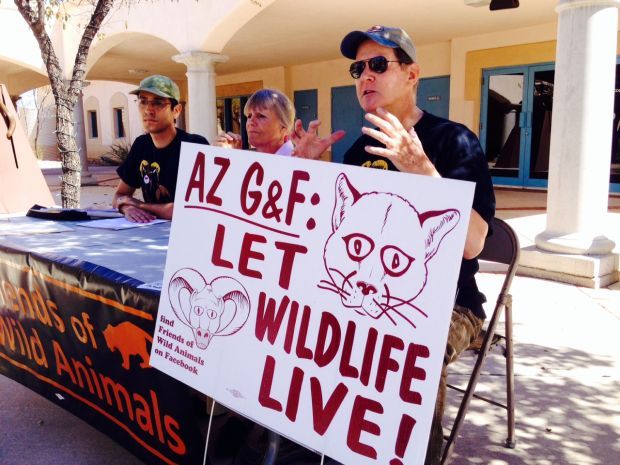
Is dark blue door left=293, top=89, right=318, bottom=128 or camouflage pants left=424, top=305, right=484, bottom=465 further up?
dark blue door left=293, top=89, right=318, bottom=128

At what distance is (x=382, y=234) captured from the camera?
1.36m

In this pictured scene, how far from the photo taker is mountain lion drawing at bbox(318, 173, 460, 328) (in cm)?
129

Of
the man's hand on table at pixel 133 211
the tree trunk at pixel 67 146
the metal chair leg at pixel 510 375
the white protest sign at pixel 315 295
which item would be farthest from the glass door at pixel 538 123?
the white protest sign at pixel 315 295

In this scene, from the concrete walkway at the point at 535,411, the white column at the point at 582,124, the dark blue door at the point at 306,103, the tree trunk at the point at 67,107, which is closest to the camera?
the concrete walkway at the point at 535,411

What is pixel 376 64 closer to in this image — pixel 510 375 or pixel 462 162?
pixel 462 162

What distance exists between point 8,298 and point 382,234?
2.13m

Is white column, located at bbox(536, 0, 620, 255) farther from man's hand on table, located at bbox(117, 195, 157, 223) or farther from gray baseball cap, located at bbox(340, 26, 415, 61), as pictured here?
man's hand on table, located at bbox(117, 195, 157, 223)

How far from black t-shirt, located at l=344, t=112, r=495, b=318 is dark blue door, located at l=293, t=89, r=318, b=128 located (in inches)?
503

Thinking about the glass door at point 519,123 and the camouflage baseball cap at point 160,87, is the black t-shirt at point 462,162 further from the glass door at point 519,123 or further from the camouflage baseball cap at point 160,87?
the glass door at point 519,123

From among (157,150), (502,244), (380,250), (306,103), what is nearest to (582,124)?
(502,244)

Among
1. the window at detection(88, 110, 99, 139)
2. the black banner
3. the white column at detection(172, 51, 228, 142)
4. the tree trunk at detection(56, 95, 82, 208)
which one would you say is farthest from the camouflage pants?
the window at detection(88, 110, 99, 139)

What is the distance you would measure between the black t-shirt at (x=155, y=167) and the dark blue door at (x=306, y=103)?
448 inches

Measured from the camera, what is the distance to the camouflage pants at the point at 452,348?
1792 millimetres

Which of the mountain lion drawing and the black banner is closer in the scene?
the mountain lion drawing
